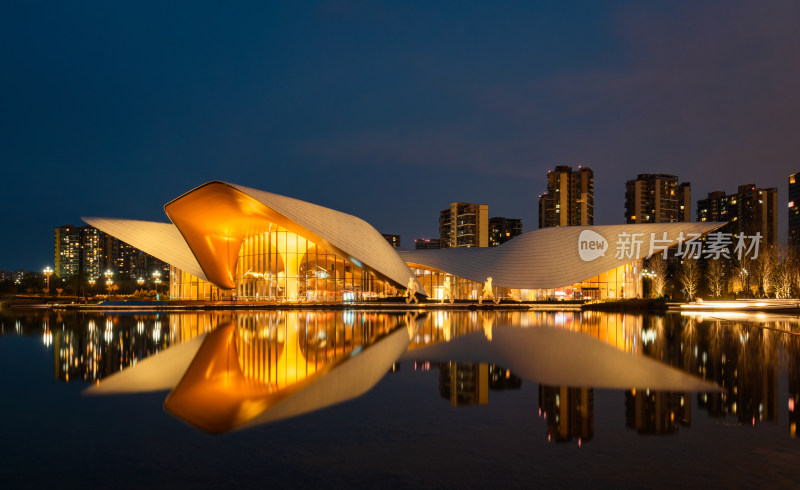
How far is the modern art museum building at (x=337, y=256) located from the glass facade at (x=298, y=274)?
0.26 ft

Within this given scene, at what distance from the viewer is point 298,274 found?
4556 centimetres

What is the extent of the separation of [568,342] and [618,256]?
38772mm

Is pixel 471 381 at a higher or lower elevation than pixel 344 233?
lower

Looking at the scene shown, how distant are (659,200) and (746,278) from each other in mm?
66943

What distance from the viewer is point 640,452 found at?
562cm

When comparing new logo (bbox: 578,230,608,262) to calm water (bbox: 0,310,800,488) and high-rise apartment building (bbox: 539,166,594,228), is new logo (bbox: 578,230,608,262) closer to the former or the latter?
calm water (bbox: 0,310,800,488)

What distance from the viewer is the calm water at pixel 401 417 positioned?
16.6 feet

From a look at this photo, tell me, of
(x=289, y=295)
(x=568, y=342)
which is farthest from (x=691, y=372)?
(x=289, y=295)

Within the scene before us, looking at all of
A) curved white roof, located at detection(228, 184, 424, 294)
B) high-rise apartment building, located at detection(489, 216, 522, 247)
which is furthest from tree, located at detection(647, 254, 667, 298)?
high-rise apartment building, located at detection(489, 216, 522, 247)

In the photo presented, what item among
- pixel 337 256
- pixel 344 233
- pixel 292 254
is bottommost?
pixel 337 256

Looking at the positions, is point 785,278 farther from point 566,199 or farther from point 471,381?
point 566,199

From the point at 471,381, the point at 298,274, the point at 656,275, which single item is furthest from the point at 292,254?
the point at 471,381

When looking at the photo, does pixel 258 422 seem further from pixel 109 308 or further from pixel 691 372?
pixel 109 308

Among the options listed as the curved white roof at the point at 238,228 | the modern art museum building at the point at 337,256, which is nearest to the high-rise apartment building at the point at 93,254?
the curved white roof at the point at 238,228
